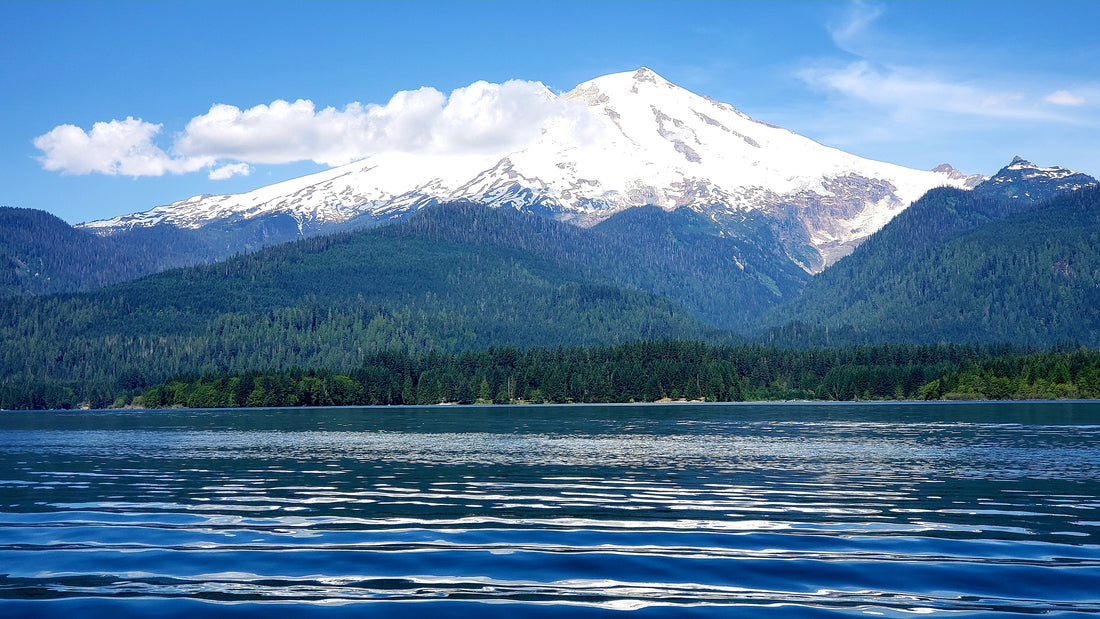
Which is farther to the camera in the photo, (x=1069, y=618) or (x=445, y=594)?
(x=445, y=594)

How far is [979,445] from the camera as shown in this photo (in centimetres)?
9138

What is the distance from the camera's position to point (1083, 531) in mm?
39312

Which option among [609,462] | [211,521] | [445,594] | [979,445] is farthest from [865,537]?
[979,445]

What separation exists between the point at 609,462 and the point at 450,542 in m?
41.0

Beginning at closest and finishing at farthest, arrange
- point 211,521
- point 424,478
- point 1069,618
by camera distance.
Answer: point 1069,618 → point 211,521 → point 424,478

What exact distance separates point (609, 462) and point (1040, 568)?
156ft

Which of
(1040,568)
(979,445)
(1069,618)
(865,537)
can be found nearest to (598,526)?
A: (865,537)

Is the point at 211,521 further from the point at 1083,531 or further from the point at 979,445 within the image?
the point at 979,445

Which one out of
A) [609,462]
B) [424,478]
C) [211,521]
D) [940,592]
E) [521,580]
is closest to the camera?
[940,592]

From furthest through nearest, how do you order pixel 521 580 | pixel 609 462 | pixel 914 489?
pixel 609 462 < pixel 914 489 < pixel 521 580

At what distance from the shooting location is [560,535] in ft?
128

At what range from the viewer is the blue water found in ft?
91.6

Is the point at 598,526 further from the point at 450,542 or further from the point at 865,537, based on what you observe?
the point at 865,537

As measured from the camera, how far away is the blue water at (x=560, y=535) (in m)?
27.9
